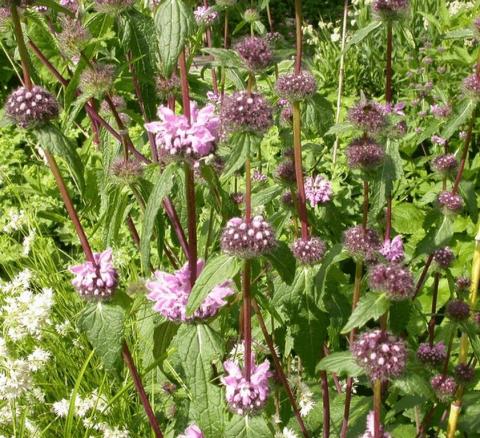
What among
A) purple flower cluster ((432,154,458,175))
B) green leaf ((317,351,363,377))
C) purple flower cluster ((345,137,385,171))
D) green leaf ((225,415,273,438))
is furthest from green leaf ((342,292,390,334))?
purple flower cluster ((432,154,458,175))

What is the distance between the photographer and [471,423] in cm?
208

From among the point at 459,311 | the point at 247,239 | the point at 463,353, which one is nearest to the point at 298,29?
the point at 247,239

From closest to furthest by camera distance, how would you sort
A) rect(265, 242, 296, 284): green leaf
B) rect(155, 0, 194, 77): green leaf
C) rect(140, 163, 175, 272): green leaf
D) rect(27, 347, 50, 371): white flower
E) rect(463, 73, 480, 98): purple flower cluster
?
rect(155, 0, 194, 77): green leaf → rect(140, 163, 175, 272): green leaf → rect(265, 242, 296, 284): green leaf → rect(463, 73, 480, 98): purple flower cluster → rect(27, 347, 50, 371): white flower

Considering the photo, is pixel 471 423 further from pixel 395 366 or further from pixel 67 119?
pixel 67 119

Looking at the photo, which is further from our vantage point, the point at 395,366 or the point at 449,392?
the point at 449,392

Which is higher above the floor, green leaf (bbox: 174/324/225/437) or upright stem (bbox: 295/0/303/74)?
upright stem (bbox: 295/0/303/74)

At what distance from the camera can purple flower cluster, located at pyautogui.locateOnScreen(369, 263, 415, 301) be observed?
139 cm

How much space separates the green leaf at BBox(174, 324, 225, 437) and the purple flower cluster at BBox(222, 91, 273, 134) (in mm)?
492

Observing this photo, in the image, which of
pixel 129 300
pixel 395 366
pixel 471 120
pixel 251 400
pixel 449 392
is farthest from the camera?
pixel 471 120

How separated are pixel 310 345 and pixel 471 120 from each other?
848mm

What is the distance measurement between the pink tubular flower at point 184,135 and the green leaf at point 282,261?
0.93 feet

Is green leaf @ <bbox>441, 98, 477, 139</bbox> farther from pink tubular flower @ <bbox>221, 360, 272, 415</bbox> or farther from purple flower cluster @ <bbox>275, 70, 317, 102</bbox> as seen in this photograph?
pink tubular flower @ <bbox>221, 360, 272, 415</bbox>

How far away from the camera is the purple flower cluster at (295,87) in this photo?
1.70 metres

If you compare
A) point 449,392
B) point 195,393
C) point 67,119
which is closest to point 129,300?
point 195,393
